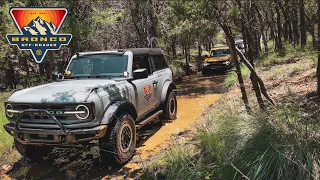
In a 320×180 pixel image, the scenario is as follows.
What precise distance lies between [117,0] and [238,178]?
47.1 feet

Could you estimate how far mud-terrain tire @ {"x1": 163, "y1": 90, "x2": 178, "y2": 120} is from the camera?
7668mm

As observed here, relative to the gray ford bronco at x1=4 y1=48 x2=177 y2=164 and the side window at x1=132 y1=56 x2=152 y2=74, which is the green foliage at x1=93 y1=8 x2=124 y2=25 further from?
the gray ford bronco at x1=4 y1=48 x2=177 y2=164

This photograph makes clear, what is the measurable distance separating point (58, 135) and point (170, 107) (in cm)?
391

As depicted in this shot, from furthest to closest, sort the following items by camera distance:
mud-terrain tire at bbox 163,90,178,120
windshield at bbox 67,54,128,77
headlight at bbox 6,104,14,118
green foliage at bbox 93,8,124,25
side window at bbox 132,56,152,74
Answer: green foliage at bbox 93,8,124,25 < mud-terrain tire at bbox 163,90,178,120 < side window at bbox 132,56,152,74 < windshield at bbox 67,54,128,77 < headlight at bbox 6,104,14,118

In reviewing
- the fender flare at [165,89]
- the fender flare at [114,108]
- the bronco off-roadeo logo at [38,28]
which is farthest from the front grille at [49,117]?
the bronco off-roadeo logo at [38,28]

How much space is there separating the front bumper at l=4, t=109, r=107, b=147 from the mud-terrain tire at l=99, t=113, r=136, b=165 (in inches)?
8.5

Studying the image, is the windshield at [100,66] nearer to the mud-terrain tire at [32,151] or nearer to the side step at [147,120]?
the side step at [147,120]

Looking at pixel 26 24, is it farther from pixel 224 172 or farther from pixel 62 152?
pixel 224 172

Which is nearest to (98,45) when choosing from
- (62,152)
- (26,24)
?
(26,24)

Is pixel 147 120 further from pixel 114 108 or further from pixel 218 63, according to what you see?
pixel 218 63

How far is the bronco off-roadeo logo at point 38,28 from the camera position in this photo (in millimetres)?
8820

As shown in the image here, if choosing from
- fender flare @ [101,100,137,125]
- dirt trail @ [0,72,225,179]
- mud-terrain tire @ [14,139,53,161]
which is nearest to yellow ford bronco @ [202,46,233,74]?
dirt trail @ [0,72,225,179]

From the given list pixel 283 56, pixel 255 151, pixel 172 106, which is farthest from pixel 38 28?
pixel 283 56

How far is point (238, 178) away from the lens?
3447 millimetres
